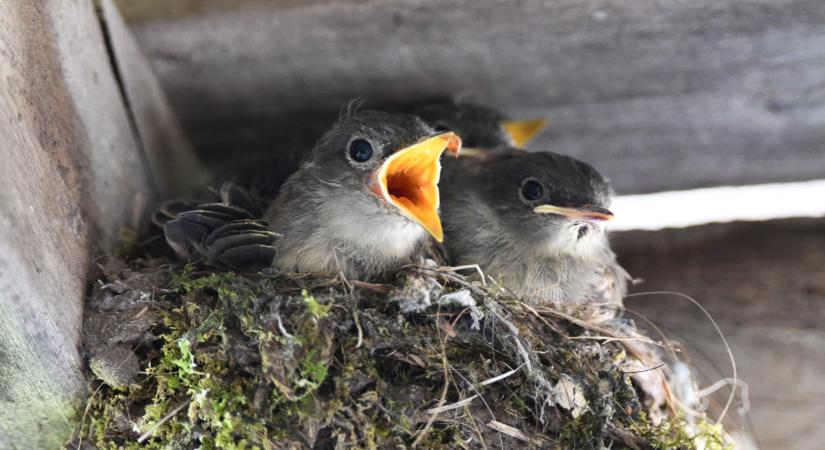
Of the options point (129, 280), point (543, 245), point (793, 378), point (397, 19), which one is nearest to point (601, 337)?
point (543, 245)

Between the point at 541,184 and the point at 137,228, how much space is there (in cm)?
122

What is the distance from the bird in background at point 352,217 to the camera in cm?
207

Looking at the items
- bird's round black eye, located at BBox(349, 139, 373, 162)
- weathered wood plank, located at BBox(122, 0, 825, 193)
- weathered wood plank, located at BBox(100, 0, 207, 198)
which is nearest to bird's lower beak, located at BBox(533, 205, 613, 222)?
weathered wood plank, located at BBox(122, 0, 825, 193)

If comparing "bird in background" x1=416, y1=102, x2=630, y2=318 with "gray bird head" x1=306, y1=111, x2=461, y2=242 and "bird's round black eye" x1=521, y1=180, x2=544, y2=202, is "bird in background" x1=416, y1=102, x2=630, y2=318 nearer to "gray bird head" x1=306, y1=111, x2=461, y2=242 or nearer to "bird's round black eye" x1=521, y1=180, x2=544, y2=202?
"bird's round black eye" x1=521, y1=180, x2=544, y2=202

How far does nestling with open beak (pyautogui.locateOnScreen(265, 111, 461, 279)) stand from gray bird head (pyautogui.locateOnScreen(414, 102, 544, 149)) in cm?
51

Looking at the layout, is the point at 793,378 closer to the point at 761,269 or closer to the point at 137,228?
the point at 761,269

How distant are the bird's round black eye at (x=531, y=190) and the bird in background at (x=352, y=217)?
0.47 m

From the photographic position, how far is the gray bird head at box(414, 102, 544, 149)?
2.75 meters

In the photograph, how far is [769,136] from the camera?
100 inches

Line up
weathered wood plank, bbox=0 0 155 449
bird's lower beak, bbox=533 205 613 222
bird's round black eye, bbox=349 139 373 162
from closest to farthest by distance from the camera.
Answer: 1. weathered wood plank, bbox=0 0 155 449
2. bird's round black eye, bbox=349 139 373 162
3. bird's lower beak, bbox=533 205 613 222

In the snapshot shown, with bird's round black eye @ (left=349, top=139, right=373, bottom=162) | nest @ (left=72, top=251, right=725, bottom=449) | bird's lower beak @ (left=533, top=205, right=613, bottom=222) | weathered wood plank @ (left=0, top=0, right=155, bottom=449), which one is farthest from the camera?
bird's lower beak @ (left=533, top=205, right=613, bottom=222)

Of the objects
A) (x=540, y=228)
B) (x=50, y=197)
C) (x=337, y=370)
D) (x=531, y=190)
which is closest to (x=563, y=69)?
(x=531, y=190)

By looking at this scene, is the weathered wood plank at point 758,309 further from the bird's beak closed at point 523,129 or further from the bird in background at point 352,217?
the bird in background at point 352,217

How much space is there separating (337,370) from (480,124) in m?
1.41
